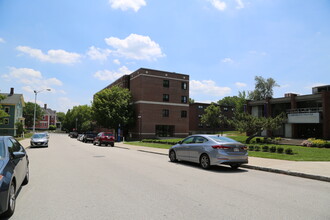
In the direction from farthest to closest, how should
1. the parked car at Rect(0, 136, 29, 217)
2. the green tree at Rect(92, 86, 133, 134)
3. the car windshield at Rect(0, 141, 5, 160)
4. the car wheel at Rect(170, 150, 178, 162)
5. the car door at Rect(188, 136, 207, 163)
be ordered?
1. the green tree at Rect(92, 86, 133, 134)
2. the car wheel at Rect(170, 150, 178, 162)
3. the car door at Rect(188, 136, 207, 163)
4. the car windshield at Rect(0, 141, 5, 160)
5. the parked car at Rect(0, 136, 29, 217)

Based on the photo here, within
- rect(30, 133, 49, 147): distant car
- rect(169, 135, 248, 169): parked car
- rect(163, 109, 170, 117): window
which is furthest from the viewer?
rect(163, 109, 170, 117): window

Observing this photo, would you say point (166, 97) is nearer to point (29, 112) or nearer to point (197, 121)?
point (197, 121)

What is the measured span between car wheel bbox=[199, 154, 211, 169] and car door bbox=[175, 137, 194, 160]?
115 centimetres

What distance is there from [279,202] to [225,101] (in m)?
120

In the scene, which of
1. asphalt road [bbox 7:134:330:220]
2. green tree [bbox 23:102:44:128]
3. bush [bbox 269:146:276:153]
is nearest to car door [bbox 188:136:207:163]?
asphalt road [bbox 7:134:330:220]

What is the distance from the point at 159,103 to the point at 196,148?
37523mm

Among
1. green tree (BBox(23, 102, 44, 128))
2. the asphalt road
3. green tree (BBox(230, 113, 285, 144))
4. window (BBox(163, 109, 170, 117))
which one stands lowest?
the asphalt road

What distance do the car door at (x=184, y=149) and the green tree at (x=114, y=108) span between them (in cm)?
3376

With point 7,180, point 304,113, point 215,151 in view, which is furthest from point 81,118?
point 7,180

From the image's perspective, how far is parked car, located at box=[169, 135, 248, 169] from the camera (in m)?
9.80

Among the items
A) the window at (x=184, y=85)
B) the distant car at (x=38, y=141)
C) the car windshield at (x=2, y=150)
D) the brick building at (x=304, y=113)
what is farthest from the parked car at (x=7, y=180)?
the window at (x=184, y=85)

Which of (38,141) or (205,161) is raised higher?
(205,161)

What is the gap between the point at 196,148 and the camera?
36.1ft

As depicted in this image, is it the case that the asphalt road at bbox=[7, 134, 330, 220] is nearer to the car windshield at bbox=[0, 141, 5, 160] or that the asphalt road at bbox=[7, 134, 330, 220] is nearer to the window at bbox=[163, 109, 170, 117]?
the car windshield at bbox=[0, 141, 5, 160]
